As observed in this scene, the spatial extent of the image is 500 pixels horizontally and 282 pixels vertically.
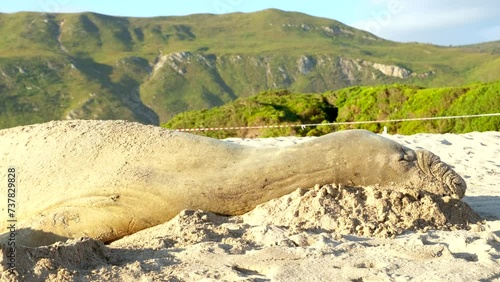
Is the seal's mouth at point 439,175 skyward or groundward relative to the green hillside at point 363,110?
skyward

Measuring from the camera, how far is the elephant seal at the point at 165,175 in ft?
15.5

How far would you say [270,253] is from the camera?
3.75 meters

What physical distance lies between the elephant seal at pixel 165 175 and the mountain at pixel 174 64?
86003mm

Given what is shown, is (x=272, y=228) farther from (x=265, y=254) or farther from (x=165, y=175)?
(x=165, y=175)

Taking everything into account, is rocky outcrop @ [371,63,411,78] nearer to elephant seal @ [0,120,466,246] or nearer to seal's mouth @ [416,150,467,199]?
seal's mouth @ [416,150,467,199]

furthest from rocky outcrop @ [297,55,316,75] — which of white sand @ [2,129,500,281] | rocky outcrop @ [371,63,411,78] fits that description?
white sand @ [2,129,500,281]

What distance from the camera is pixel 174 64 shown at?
131875 millimetres

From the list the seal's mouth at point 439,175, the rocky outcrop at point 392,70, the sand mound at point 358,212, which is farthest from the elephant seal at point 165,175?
the rocky outcrop at point 392,70

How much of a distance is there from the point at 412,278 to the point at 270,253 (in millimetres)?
802

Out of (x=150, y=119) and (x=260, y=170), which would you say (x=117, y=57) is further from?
(x=260, y=170)

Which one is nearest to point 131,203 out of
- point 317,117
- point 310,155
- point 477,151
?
point 310,155

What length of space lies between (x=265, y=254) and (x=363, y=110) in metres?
16.5

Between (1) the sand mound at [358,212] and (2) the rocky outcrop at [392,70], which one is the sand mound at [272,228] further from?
(2) the rocky outcrop at [392,70]

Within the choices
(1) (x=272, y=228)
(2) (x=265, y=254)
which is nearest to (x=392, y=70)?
(1) (x=272, y=228)
